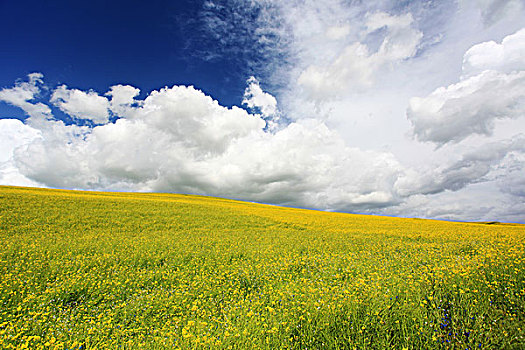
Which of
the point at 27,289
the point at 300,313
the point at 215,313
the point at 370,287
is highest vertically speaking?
the point at 370,287

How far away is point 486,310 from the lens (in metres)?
3.95

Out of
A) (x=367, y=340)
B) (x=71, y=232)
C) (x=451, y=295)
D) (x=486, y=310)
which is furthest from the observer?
(x=71, y=232)

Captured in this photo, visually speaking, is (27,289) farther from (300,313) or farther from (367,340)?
(367,340)

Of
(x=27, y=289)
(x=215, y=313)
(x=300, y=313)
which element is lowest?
(x=27, y=289)

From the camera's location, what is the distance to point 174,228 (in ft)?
61.2

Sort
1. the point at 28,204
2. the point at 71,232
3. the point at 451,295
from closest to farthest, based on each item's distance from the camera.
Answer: the point at 451,295 < the point at 71,232 < the point at 28,204

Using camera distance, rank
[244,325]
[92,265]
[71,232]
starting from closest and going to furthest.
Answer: [244,325]
[92,265]
[71,232]

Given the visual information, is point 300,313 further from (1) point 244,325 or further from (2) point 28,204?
(2) point 28,204

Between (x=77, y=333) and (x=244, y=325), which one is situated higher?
(x=244, y=325)

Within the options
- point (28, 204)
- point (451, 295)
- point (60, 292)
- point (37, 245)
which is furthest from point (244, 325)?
point (28, 204)

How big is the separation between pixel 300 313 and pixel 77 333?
4343 millimetres

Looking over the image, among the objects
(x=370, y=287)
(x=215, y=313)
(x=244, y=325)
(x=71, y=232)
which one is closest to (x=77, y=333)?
(x=215, y=313)

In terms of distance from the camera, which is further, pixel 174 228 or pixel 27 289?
pixel 174 228

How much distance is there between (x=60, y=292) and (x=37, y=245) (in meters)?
6.86
